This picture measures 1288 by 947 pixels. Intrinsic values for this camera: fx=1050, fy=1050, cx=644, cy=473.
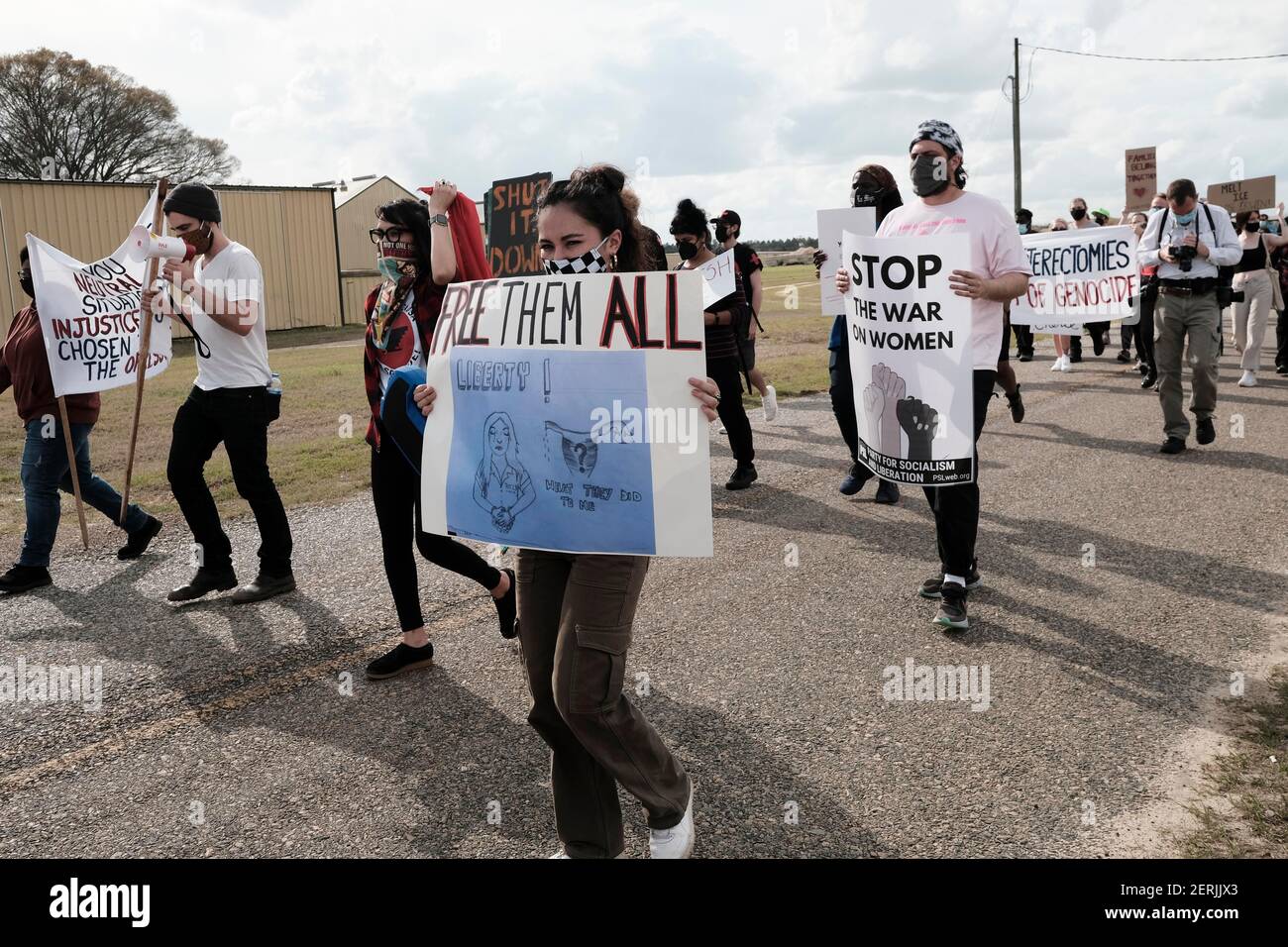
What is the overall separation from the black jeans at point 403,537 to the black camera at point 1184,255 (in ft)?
22.2

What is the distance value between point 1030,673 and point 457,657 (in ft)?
8.27

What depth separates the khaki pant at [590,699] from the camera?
284 centimetres

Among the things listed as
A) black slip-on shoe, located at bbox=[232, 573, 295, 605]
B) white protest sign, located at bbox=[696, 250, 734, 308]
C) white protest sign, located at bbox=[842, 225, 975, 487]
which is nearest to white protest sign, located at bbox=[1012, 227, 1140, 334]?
white protest sign, located at bbox=[696, 250, 734, 308]

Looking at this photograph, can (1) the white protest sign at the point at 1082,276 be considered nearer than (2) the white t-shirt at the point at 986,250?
No

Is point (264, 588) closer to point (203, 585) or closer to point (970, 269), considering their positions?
point (203, 585)

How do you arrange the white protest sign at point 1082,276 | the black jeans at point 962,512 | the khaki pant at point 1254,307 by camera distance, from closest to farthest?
1. the black jeans at point 962,512
2. the white protest sign at point 1082,276
3. the khaki pant at point 1254,307

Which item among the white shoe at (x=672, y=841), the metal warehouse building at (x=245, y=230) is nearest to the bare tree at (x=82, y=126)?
the metal warehouse building at (x=245, y=230)

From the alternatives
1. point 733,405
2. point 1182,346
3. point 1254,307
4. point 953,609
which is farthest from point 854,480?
point 1254,307

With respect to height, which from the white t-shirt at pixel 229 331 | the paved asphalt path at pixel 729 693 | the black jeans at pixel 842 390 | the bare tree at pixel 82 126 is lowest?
the paved asphalt path at pixel 729 693

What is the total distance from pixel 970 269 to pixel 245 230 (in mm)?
27781

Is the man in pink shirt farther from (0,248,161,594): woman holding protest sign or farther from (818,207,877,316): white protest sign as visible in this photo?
(0,248,161,594): woman holding protest sign

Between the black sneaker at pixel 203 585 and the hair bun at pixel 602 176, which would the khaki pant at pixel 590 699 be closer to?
the hair bun at pixel 602 176

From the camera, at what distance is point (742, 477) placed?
26.8ft
